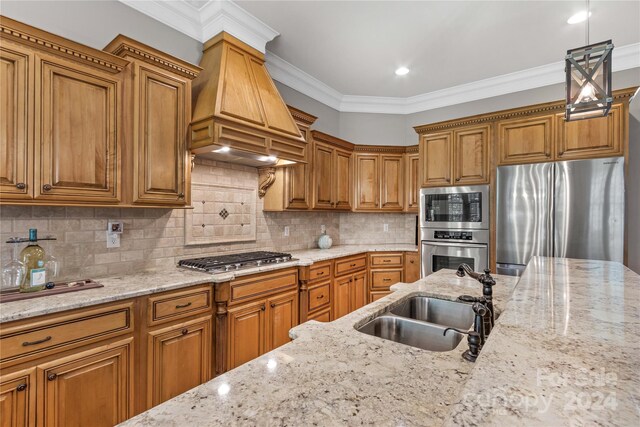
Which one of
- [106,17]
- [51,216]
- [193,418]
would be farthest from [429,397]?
[106,17]

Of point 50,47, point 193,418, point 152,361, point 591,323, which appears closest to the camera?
point 193,418

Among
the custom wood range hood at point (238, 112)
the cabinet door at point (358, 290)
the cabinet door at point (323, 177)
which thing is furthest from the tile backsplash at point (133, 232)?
the cabinet door at point (358, 290)

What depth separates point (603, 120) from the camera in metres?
2.99

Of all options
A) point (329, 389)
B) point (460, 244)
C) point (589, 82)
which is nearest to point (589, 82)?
point (589, 82)

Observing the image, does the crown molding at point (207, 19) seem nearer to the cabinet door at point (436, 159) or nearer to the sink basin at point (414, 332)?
the cabinet door at point (436, 159)

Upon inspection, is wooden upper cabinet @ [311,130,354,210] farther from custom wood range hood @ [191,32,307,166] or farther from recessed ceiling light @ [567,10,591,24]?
recessed ceiling light @ [567,10,591,24]

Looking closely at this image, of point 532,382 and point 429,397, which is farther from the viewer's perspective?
point 429,397

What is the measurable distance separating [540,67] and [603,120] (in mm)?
1044

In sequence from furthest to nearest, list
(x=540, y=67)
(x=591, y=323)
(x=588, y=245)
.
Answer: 1. (x=540, y=67)
2. (x=588, y=245)
3. (x=591, y=323)

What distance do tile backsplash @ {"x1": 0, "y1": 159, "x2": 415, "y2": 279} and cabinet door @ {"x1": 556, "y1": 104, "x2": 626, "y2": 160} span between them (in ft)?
9.88

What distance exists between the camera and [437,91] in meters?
4.40

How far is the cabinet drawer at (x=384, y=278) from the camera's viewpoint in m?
4.19

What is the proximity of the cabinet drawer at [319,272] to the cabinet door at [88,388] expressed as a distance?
5.65ft

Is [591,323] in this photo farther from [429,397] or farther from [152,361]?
[152,361]
